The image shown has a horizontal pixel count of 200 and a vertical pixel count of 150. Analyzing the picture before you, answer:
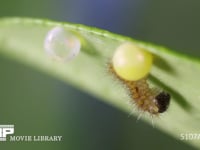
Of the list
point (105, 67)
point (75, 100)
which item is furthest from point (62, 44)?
point (75, 100)

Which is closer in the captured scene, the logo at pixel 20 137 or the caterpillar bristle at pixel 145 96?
the caterpillar bristle at pixel 145 96

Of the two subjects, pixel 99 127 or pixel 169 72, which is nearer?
pixel 169 72

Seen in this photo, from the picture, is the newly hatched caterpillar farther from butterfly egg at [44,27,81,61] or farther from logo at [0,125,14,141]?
logo at [0,125,14,141]

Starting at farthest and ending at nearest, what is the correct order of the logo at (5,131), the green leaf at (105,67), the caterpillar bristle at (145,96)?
A: the logo at (5,131)
the caterpillar bristle at (145,96)
the green leaf at (105,67)

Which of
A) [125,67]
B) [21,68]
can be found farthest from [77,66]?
[21,68]

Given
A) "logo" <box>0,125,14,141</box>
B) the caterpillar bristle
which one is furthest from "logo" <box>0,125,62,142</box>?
the caterpillar bristle

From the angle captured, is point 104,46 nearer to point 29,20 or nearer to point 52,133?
point 29,20

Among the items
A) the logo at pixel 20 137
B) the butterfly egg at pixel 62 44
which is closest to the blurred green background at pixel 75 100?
the logo at pixel 20 137

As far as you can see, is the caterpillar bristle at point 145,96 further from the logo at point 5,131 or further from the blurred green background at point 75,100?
the logo at point 5,131
